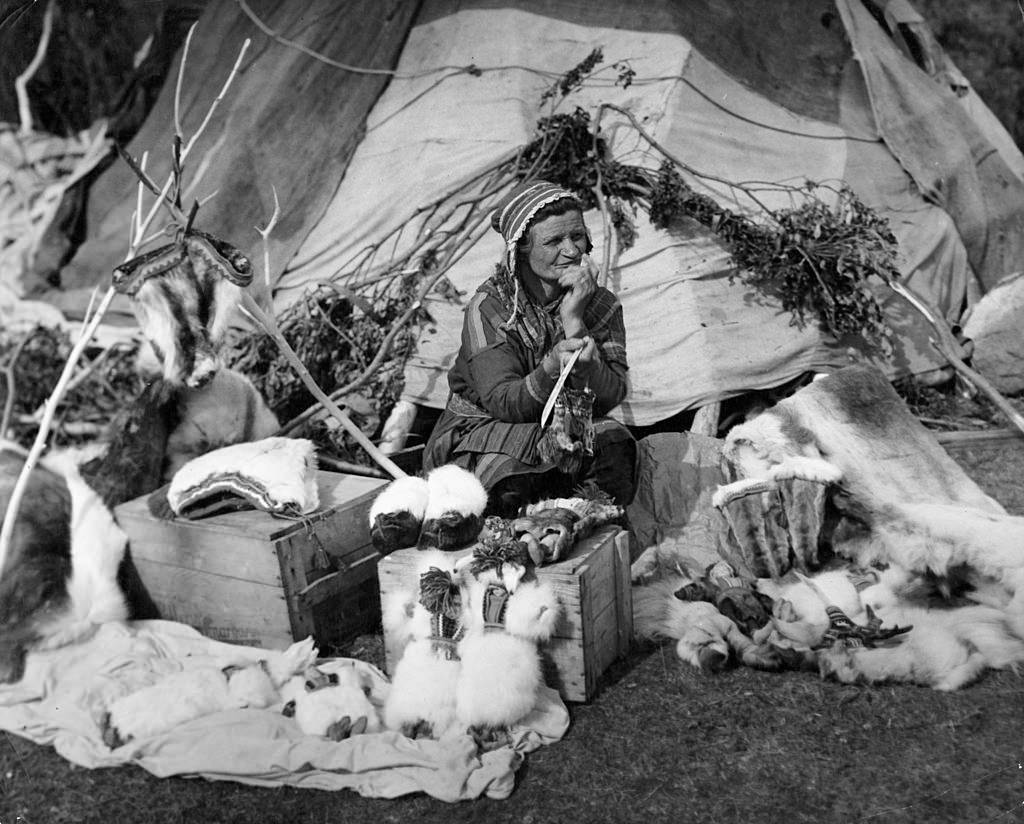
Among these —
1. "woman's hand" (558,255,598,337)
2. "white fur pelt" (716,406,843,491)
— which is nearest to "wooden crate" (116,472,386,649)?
"woman's hand" (558,255,598,337)

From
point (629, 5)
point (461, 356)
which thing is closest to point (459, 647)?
point (461, 356)

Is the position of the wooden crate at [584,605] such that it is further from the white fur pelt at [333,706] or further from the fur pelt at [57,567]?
the fur pelt at [57,567]

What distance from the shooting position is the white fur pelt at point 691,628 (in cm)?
315

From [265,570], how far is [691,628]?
144 centimetres

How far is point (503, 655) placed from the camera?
2852 millimetres

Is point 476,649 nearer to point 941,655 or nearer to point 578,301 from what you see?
point 578,301

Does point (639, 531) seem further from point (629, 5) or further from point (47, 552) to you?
point (629, 5)

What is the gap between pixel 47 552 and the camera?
352 cm

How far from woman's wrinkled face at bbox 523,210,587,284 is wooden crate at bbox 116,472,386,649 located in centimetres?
113

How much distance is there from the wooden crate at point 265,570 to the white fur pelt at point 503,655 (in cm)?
77

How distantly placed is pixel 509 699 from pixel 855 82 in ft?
14.3

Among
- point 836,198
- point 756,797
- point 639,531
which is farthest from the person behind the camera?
point 836,198

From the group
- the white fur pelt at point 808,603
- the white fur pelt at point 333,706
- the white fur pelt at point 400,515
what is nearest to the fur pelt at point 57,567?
the white fur pelt at point 333,706

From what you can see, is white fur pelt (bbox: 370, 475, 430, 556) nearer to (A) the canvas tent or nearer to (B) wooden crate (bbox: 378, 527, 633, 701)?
(B) wooden crate (bbox: 378, 527, 633, 701)
